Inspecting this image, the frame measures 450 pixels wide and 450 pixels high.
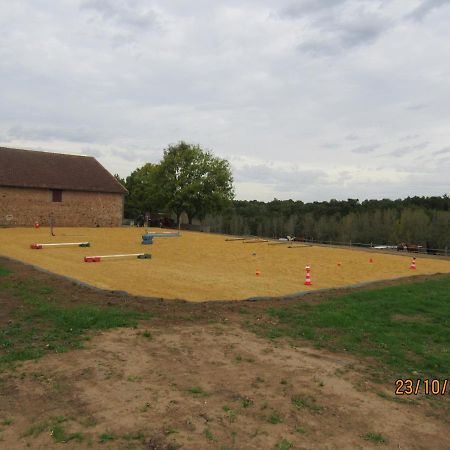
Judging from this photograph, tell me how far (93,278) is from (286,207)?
3835 inches

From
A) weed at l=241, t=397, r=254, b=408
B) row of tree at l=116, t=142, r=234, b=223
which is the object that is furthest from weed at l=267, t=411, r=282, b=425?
row of tree at l=116, t=142, r=234, b=223

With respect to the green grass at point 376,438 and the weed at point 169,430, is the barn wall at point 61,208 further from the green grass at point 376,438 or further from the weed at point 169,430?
the green grass at point 376,438

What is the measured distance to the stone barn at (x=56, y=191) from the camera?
34625 mm

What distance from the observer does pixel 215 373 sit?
5.50 m

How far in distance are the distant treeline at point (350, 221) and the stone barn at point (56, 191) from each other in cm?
1976

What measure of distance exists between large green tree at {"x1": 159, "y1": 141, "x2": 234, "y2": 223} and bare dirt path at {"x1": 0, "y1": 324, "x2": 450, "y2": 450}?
121 feet

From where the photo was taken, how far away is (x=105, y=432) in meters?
3.93

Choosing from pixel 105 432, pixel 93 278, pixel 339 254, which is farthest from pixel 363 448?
pixel 339 254

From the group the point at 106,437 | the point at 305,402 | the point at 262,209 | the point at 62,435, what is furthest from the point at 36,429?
the point at 262,209

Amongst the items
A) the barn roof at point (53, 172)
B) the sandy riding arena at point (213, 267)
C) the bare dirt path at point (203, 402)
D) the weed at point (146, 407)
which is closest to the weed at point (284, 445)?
the bare dirt path at point (203, 402)

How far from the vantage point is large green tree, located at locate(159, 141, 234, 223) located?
43.0 meters

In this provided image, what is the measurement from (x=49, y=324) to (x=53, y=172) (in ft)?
109

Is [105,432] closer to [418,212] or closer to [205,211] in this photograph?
[205,211]

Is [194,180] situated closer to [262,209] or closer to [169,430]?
[169,430]
